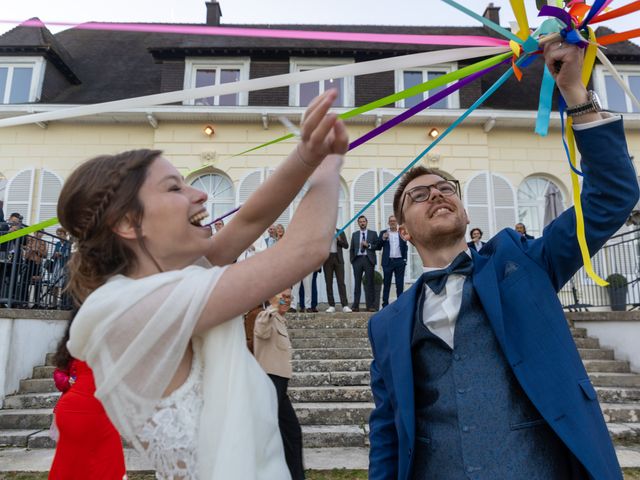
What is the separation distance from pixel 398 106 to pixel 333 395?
30.5ft

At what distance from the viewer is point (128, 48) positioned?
17.0 metres

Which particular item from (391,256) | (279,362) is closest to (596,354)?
(391,256)

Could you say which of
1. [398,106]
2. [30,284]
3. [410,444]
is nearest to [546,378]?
[410,444]

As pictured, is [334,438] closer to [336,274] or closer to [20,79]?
[336,274]

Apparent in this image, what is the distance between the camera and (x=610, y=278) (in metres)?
9.78

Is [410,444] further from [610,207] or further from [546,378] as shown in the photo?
[610,207]

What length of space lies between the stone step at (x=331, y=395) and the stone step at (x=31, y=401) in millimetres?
2956

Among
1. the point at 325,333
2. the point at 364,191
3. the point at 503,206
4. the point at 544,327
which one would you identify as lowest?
the point at 544,327

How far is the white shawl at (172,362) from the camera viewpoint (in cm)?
113

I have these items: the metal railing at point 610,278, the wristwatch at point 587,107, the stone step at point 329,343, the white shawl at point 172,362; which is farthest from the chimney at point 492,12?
the white shawl at point 172,362

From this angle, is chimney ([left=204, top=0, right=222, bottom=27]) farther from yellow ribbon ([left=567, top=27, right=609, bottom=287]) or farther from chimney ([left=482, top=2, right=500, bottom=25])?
yellow ribbon ([left=567, top=27, right=609, bottom=287])

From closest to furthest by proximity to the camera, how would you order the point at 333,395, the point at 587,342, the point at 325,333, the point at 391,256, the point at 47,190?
the point at 333,395, the point at 587,342, the point at 325,333, the point at 391,256, the point at 47,190

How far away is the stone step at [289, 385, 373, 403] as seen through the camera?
595 centimetres

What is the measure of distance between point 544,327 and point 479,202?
1158 centimetres
